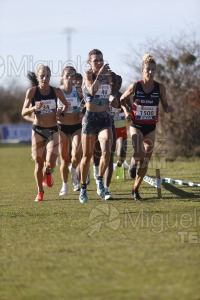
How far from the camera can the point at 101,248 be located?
705cm

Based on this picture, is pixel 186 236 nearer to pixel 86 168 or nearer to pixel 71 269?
pixel 71 269

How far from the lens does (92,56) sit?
35.6 feet

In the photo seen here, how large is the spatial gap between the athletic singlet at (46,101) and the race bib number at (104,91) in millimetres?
1066

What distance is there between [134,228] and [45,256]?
1.72m

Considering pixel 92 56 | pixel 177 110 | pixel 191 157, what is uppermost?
pixel 92 56

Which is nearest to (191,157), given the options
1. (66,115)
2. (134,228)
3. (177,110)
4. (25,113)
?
(177,110)

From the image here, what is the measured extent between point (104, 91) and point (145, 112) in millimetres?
697

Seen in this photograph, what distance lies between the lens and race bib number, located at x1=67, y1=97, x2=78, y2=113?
12.8m

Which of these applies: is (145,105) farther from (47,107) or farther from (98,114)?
(47,107)

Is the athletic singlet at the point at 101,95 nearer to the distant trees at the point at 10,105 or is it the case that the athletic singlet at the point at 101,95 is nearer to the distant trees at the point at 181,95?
the distant trees at the point at 181,95

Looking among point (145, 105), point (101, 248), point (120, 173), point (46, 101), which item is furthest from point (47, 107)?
point (101, 248)

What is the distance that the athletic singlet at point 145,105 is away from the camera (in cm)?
1096

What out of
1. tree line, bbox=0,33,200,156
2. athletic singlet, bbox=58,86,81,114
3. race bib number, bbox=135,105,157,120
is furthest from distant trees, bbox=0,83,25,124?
race bib number, bbox=135,105,157,120

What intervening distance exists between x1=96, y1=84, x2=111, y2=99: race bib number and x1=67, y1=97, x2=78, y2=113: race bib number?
1899 mm
